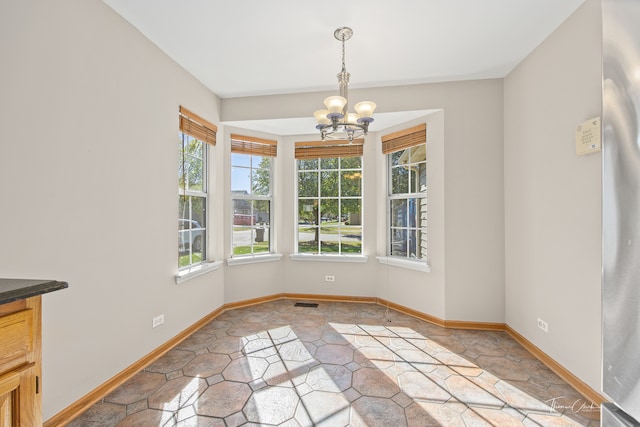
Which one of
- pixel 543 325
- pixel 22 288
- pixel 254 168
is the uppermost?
pixel 254 168

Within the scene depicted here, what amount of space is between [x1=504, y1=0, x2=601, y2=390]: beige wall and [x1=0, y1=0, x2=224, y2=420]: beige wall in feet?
11.1

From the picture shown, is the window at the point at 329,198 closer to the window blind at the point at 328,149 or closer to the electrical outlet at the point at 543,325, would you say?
the window blind at the point at 328,149

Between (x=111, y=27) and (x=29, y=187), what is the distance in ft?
4.35

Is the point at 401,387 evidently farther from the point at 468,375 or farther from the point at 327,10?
the point at 327,10

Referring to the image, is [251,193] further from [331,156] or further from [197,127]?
[331,156]

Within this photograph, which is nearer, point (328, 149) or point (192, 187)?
point (192, 187)

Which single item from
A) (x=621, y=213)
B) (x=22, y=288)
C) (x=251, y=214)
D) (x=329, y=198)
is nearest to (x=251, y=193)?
(x=251, y=214)

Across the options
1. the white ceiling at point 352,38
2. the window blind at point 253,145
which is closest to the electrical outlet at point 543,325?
the white ceiling at point 352,38

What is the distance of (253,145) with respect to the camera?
12.7 feet

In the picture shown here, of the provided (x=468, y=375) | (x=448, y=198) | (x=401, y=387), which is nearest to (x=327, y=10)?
(x=448, y=198)

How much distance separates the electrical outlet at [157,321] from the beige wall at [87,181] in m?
0.04

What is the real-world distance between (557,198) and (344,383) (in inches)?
88.3

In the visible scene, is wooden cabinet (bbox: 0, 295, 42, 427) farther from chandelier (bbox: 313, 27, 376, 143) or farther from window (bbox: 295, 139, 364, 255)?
window (bbox: 295, 139, 364, 255)

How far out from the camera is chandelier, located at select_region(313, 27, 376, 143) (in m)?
1.99
